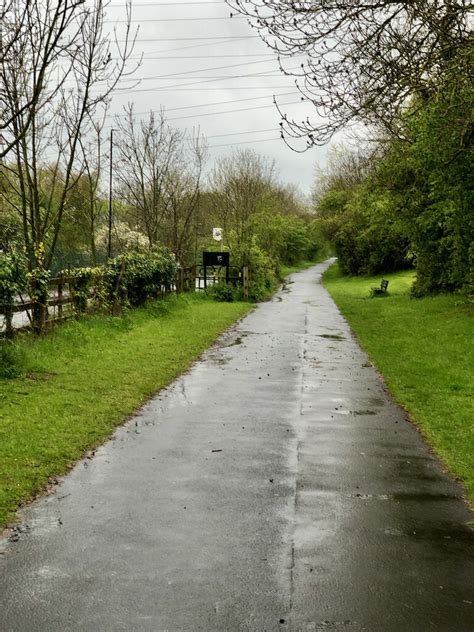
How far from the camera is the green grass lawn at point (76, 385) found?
5.68 meters

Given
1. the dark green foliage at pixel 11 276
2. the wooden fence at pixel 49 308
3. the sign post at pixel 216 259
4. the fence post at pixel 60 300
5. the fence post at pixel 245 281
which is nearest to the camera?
the dark green foliage at pixel 11 276

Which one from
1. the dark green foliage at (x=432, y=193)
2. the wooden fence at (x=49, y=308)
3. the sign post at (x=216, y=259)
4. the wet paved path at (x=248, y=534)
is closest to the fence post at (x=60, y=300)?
the wooden fence at (x=49, y=308)

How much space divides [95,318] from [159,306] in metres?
4.70

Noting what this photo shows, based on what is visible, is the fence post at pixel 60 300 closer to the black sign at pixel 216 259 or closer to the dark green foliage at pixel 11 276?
the dark green foliage at pixel 11 276

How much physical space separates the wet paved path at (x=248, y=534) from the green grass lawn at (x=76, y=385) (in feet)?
1.25

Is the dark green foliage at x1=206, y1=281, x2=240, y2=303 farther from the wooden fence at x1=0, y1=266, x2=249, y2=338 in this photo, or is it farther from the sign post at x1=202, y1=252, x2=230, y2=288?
the wooden fence at x1=0, y1=266, x2=249, y2=338

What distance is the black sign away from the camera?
27.5 m

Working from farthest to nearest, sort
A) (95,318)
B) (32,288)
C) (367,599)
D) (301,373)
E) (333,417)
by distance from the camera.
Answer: (95,318)
(32,288)
(301,373)
(333,417)
(367,599)

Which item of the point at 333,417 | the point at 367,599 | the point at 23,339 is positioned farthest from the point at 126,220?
the point at 367,599

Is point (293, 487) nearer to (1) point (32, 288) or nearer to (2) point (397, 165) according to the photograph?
(1) point (32, 288)

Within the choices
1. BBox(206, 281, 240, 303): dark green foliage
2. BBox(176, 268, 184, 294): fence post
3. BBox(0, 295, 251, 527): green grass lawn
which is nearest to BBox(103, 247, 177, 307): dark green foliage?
BBox(0, 295, 251, 527): green grass lawn

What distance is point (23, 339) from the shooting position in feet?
35.8

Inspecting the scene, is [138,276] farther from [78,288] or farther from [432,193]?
[432,193]

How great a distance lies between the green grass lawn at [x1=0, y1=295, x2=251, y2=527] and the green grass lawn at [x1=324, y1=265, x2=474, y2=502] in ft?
12.9
